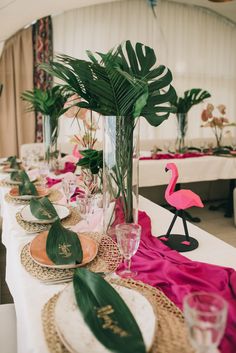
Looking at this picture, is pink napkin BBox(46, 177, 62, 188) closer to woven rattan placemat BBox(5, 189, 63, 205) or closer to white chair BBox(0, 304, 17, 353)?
woven rattan placemat BBox(5, 189, 63, 205)

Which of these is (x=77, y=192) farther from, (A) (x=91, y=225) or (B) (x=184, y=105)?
(B) (x=184, y=105)

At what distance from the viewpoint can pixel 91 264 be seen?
2.81 feet

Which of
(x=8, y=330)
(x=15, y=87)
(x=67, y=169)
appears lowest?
(x=8, y=330)

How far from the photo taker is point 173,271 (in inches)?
31.3

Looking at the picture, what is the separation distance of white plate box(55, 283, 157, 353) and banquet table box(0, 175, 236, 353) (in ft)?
0.17

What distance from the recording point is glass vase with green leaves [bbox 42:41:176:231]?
0.94 m

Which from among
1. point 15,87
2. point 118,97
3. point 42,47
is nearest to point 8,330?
point 118,97

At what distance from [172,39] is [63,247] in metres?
5.50

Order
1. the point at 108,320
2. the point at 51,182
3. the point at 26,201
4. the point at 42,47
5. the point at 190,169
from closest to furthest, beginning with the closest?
1. the point at 108,320
2. the point at 26,201
3. the point at 51,182
4. the point at 190,169
5. the point at 42,47

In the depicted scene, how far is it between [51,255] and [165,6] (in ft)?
18.4

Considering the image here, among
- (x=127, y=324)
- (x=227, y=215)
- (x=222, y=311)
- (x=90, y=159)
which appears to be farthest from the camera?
(x=227, y=215)

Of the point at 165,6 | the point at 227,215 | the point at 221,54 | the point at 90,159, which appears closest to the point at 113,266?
the point at 90,159

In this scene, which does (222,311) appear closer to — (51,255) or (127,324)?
(127,324)

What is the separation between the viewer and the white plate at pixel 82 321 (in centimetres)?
54
